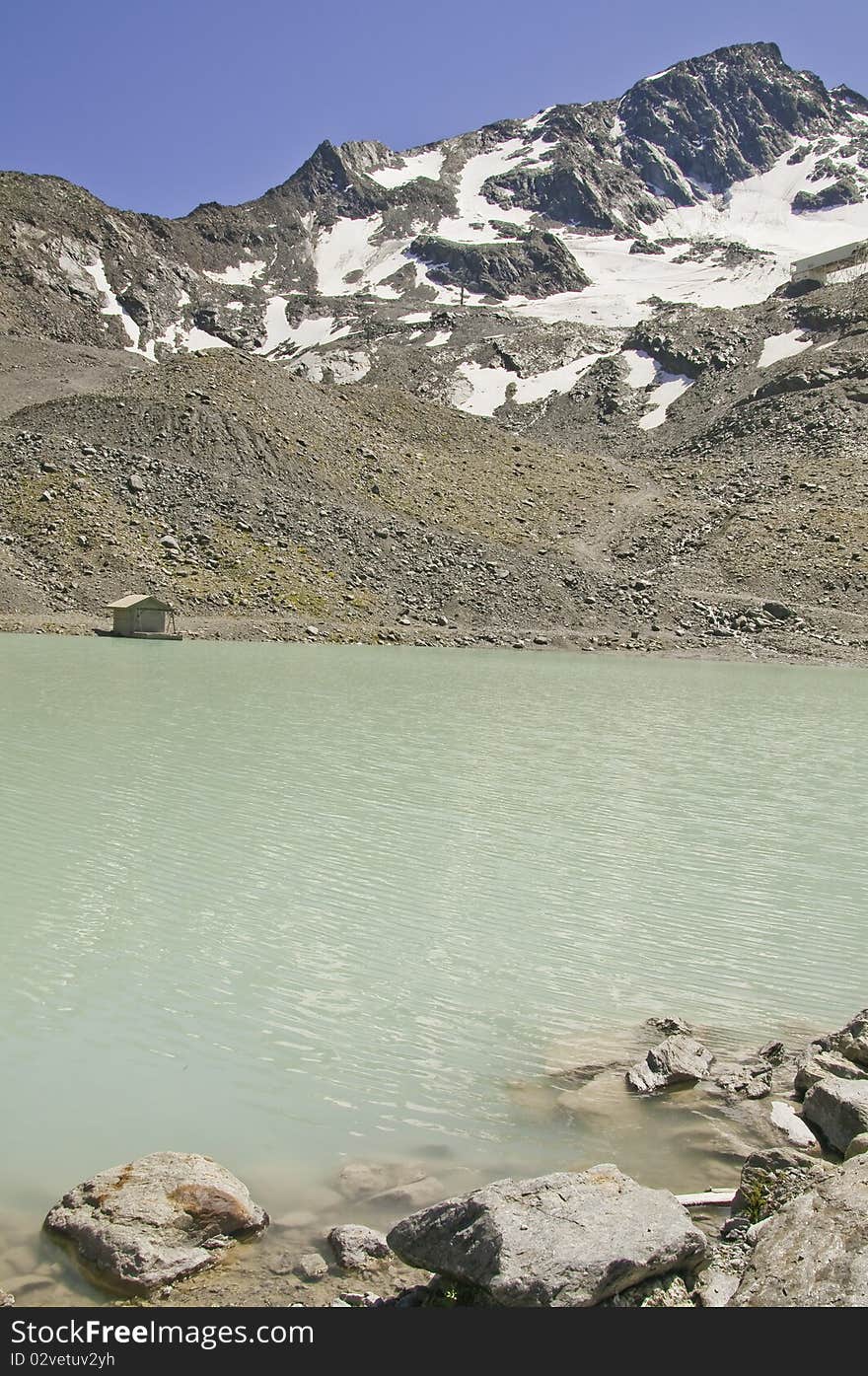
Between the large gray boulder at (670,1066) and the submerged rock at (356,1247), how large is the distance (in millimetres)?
2656

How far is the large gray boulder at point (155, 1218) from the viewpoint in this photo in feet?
17.3

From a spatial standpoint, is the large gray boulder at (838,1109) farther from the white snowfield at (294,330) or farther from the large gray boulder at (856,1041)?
the white snowfield at (294,330)

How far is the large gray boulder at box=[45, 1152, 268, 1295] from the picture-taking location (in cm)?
526

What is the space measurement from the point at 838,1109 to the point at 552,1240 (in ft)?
8.99

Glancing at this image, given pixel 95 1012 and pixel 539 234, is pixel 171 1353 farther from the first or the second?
pixel 539 234

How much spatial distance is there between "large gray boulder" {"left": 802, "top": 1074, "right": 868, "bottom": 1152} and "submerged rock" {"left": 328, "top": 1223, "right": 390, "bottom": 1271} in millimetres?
3077

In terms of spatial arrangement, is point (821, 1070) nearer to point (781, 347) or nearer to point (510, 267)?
point (781, 347)

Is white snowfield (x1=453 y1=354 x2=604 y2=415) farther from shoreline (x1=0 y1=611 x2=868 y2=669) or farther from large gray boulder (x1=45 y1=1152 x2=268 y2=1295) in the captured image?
large gray boulder (x1=45 y1=1152 x2=268 y2=1295)

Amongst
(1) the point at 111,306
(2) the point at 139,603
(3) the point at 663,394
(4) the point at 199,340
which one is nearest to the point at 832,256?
(3) the point at 663,394

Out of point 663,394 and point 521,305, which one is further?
point 521,305

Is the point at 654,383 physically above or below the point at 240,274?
below

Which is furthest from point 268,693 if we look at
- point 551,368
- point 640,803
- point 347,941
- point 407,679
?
point 551,368

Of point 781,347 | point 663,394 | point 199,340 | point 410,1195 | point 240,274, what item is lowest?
point 410,1195

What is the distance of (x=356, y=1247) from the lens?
5.45 meters
